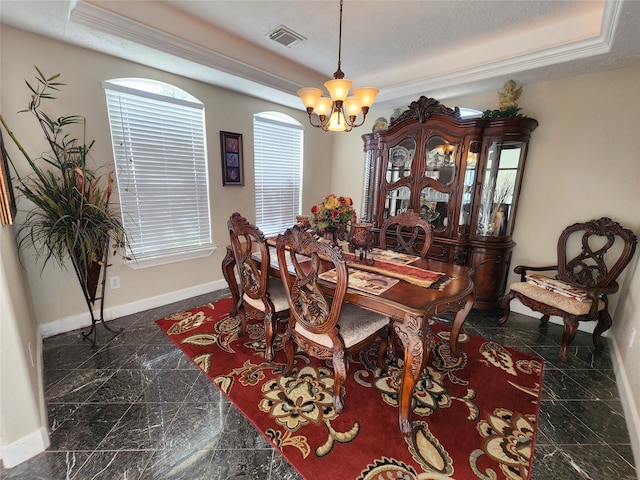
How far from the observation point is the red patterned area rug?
4.63 feet

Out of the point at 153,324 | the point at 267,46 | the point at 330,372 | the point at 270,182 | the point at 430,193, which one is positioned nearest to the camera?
the point at 330,372

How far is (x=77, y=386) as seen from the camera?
1.88 metres

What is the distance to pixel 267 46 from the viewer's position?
2881 millimetres

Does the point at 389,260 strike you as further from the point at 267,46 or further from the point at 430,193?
the point at 267,46

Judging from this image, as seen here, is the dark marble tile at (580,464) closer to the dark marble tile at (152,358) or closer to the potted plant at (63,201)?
the dark marble tile at (152,358)

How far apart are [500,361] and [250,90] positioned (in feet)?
12.5

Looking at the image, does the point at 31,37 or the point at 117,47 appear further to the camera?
the point at 117,47

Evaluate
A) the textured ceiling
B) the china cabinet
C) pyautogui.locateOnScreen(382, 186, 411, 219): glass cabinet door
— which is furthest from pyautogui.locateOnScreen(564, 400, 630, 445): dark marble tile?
the textured ceiling

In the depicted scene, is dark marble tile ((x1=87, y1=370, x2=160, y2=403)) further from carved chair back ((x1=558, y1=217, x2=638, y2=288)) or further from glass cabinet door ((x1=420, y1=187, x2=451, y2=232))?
carved chair back ((x1=558, y1=217, x2=638, y2=288))

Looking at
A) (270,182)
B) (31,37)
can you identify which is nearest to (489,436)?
(270,182)

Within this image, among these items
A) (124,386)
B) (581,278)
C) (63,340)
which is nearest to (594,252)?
(581,278)

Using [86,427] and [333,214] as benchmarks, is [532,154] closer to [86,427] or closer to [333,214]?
[333,214]

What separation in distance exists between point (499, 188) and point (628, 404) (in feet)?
6.68

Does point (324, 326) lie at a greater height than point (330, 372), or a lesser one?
greater
